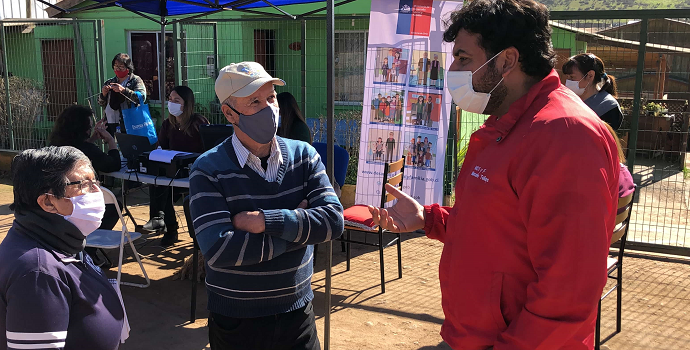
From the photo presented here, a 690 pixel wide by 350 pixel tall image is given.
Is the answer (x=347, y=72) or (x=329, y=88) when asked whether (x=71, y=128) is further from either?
(x=347, y=72)

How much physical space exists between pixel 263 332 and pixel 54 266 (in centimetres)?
86

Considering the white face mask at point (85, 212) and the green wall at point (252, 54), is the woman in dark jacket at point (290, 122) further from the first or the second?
the white face mask at point (85, 212)

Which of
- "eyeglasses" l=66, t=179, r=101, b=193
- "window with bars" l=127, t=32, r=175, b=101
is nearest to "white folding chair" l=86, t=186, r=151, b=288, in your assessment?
"eyeglasses" l=66, t=179, r=101, b=193

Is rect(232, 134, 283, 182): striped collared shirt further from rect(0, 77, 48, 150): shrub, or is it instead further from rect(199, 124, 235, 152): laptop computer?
rect(0, 77, 48, 150): shrub

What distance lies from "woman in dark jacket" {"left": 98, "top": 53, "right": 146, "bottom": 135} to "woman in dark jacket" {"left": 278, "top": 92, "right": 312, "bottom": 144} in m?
2.60

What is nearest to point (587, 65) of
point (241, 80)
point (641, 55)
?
point (641, 55)

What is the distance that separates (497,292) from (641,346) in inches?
122

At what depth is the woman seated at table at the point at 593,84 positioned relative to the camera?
15.6 feet

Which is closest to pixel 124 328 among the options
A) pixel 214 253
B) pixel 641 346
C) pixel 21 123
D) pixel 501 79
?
pixel 214 253

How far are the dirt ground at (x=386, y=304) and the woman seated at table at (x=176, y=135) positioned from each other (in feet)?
1.13

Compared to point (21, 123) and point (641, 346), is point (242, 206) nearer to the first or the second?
point (641, 346)

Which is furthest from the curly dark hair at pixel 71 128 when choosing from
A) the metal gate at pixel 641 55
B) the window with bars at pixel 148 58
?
the window with bars at pixel 148 58

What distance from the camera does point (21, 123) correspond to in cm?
1000

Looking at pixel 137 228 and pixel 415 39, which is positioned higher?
pixel 415 39
